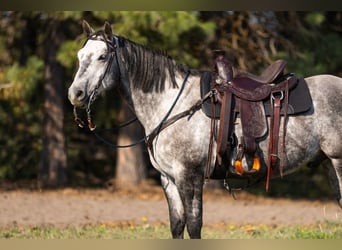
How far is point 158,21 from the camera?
10531mm

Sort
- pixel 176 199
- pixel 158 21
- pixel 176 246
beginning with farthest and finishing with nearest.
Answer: pixel 158 21 < pixel 176 199 < pixel 176 246

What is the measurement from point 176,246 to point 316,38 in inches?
414

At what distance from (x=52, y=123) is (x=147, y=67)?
8.89 m

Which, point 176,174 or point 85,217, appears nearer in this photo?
point 176,174

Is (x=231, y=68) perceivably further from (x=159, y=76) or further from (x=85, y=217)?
(x=85, y=217)

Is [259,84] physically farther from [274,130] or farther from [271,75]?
[274,130]

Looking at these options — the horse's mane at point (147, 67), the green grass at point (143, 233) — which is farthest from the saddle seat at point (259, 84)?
the green grass at point (143, 233)

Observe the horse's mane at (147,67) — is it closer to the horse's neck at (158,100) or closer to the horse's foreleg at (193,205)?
the horse's neck at (158,100)

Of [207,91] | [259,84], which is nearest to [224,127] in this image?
[207,91]

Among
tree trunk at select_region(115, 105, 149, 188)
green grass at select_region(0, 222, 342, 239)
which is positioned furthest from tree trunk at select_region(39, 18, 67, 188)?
green grass at select_region(0, 222, 342, 239)

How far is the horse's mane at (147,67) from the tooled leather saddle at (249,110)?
1.22ft

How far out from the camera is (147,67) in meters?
4.94

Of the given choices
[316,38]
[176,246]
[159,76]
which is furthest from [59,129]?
[176,246]

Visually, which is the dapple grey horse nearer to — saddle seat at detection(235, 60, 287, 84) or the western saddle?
the western saddle
